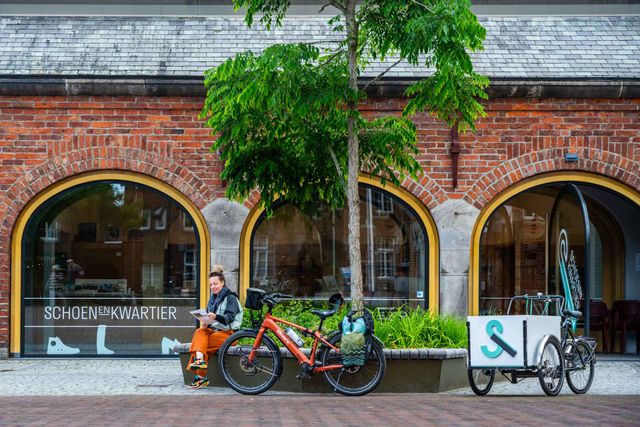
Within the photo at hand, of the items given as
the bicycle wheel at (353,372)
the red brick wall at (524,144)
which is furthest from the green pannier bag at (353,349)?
the red brick wall at (524,144)

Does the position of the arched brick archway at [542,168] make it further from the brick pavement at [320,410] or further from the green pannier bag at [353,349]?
the green pannier bag at [353,349]

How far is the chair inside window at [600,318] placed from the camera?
50.4 ft

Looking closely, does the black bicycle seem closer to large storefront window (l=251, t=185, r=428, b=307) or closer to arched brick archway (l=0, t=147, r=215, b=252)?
large storefront window (l=251, t=185, r=428, b=307)

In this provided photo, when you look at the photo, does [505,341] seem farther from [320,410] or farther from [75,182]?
[75,182]

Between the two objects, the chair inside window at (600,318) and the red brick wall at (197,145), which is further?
the chair inside window at (600,318)

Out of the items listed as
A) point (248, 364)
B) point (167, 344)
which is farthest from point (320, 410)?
point (167, 344)

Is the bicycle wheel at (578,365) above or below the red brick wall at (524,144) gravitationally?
below

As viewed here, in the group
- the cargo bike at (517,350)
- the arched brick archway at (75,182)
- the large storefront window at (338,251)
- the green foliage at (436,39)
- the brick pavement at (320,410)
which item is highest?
the green foliage at (436,39)

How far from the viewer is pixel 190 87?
1366 centimetres

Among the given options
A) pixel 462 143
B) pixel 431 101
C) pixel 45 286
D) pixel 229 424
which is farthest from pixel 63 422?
pixel 462 143

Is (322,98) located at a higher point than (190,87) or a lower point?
lower

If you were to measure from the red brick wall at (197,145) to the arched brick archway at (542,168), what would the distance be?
0.04 feet

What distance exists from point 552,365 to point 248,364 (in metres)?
3.01

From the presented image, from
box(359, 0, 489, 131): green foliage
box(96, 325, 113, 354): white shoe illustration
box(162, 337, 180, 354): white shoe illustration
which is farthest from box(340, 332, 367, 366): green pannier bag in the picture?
box(96, 325, 113, 354): white shoe illustration
